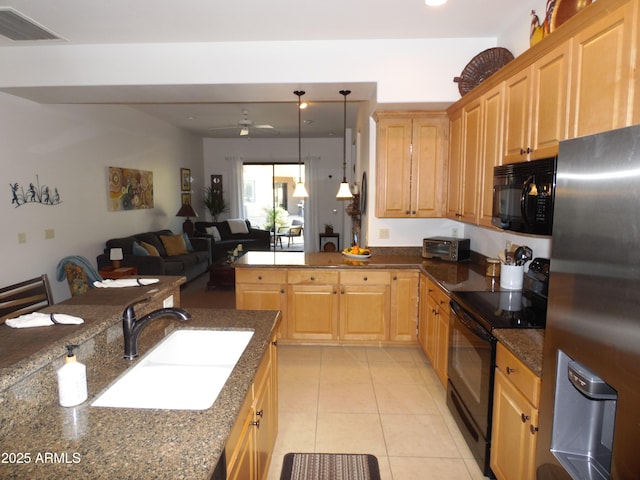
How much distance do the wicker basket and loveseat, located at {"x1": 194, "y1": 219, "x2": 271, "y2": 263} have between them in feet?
20.5

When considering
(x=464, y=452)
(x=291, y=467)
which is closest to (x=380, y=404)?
(x=464, y=452)

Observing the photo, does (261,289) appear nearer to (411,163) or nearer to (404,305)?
(404,305)

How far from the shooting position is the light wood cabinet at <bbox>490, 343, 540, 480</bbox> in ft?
5.29

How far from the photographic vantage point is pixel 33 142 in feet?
14.3

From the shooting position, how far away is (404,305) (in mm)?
3762

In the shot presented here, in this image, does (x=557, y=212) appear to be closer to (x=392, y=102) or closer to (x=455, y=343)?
(x=455, y=343)

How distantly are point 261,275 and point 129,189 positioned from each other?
3736 millimetres

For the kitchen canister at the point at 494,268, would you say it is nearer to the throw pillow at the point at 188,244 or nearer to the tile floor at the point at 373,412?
the tile floor at the point at 373,412

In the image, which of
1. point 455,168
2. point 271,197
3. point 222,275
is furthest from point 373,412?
point 271,197

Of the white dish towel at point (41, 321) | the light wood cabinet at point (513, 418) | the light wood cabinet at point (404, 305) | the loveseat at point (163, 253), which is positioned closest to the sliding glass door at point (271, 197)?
the loveseat at point (163, 253)

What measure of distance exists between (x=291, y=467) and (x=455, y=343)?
1254 millimetres

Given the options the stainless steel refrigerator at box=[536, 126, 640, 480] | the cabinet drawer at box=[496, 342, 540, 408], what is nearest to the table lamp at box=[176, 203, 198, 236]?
the cabinet drawer at box=[496, 342, 540, 408]

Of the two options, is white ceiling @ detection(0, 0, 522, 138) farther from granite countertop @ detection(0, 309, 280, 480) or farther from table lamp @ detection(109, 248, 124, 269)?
granite countertop @ detection(0, 309, 280, 480)

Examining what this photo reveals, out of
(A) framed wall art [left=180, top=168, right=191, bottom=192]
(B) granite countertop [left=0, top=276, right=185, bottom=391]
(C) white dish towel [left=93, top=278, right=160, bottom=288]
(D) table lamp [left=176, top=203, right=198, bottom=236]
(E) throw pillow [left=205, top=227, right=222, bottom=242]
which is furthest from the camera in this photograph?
(E) throw pillow [left=205, top=227, right=222, bottom=242]
